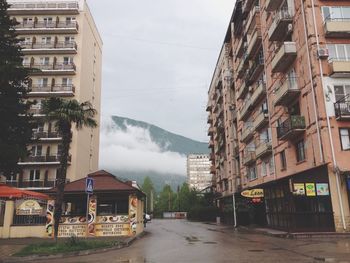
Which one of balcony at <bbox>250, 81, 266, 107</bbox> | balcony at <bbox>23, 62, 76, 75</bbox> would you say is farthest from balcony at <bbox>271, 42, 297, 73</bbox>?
balcony at <bbox>23, 62, 76, 75</bbox>

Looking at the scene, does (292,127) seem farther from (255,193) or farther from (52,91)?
(52,91)

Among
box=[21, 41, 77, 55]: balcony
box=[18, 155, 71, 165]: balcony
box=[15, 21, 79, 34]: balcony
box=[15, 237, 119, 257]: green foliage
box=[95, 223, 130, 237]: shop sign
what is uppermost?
box=[15, 21, 79, 34]: balcony

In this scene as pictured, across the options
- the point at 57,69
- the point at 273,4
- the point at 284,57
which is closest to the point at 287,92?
the point at 284,57

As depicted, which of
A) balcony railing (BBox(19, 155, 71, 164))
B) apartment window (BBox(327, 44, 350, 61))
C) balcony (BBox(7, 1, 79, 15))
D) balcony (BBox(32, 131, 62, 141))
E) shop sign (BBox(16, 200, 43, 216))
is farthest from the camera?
balcony (BBox(7, 1, 79, 15))

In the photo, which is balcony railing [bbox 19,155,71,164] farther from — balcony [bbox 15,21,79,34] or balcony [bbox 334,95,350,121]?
balcony [bbox 334,95,350,121]

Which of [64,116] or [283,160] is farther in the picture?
[283,160]

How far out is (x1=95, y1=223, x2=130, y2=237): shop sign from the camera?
27.8 meters

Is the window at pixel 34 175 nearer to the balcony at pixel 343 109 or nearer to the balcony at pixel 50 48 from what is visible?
the balcony at pixel 50 48

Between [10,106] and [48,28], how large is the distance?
107 ft

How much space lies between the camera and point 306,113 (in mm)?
28109

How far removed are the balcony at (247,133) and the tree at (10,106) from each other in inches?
938

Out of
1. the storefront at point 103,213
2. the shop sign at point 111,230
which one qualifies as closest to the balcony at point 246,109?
the storefront at point 103,213

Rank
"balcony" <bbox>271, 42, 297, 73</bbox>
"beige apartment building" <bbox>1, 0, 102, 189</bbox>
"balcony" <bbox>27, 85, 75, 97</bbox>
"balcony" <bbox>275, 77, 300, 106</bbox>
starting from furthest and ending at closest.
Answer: "balcony" <bbox>27, 85, 75, 97</bbox>, "beige apartment building" <bbox>1, 0, 102, 189</bbox>, "balcony" <bbox>271, 42, 297, 73</bbox>, "balcony" <bbox>275, 77, 300, 106</bbox>

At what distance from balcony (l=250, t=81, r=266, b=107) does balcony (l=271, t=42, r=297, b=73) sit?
4045mm
